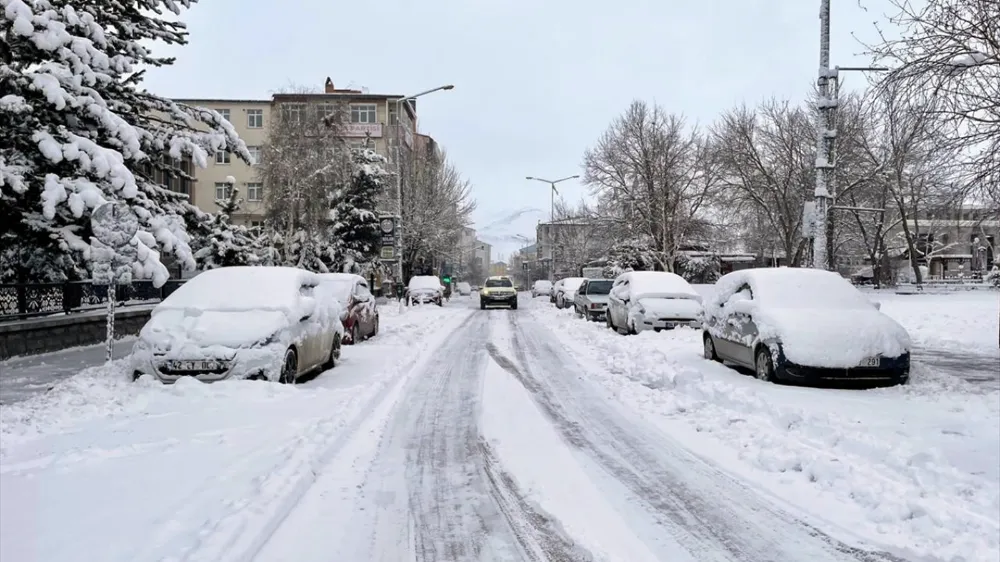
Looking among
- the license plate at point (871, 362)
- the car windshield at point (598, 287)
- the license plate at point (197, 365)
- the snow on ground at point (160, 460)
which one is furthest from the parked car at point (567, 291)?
the license plate at point (197, 365)

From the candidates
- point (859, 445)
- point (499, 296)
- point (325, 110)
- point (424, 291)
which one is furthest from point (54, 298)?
point (499, 296)

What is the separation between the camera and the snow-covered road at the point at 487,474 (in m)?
4.23

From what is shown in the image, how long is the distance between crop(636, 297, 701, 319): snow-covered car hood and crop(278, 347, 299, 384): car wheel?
983 centimetres

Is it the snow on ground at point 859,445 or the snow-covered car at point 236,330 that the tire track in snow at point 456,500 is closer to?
the snow on ground at point 859,445

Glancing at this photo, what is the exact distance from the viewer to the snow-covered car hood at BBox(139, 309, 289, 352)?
9.02m

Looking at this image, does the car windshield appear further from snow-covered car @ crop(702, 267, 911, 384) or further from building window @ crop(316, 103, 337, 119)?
building window @ crop(316, 103, 337, 119)

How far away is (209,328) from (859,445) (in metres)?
7.69

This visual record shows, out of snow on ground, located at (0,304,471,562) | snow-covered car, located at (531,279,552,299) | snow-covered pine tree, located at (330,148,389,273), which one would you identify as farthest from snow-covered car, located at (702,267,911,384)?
snow-covered car, located at (531,279,552,299)

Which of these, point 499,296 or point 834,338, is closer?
point 834,338

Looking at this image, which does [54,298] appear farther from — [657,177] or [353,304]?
[657,177]

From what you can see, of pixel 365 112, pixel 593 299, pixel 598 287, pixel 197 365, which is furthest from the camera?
pixel 365 112

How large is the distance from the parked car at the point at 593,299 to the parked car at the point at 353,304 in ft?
29.0

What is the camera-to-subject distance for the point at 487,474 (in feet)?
19.0

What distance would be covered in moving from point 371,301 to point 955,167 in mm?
12554
